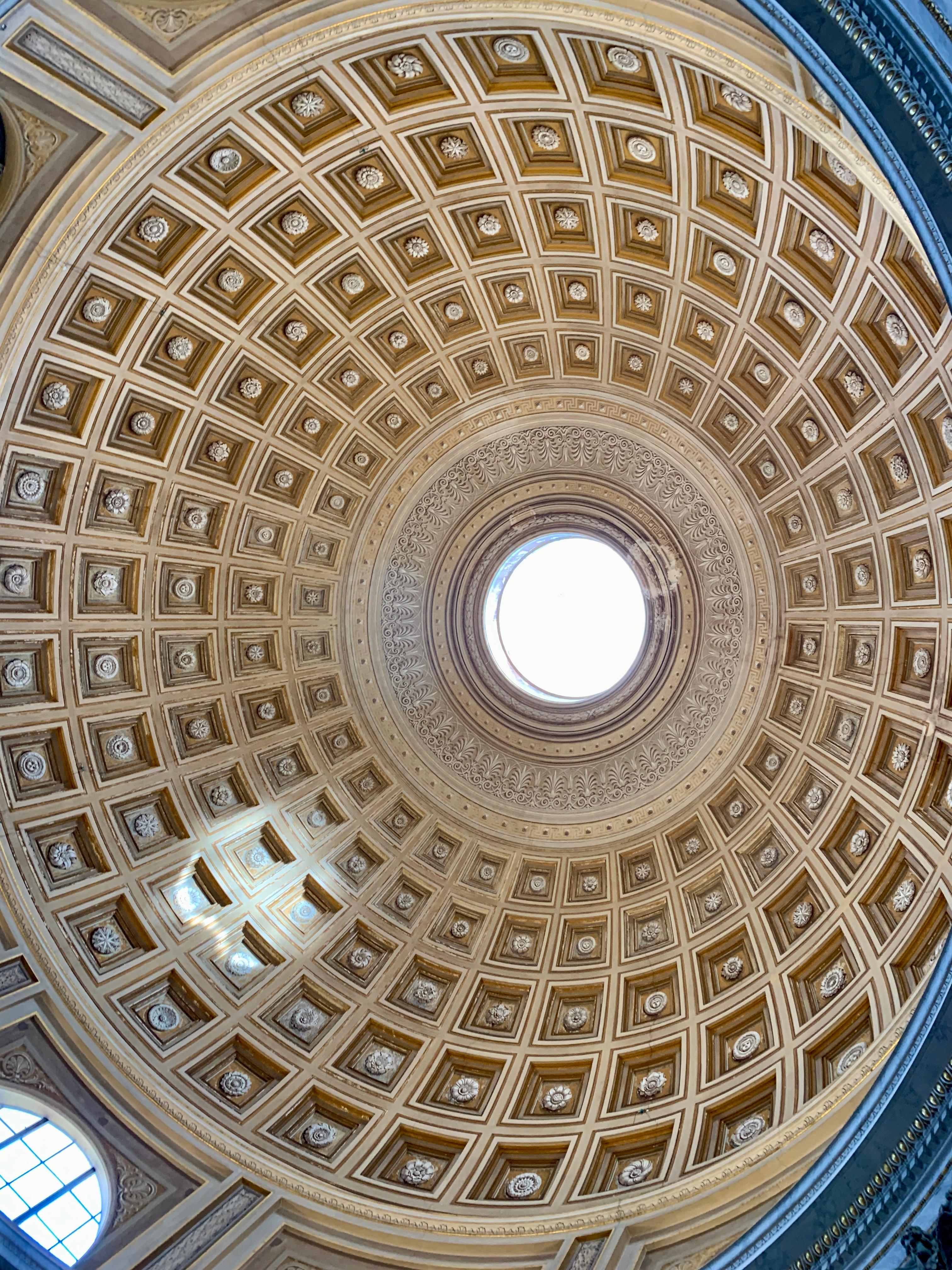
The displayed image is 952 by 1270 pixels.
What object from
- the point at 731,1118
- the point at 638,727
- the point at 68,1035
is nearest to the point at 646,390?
the point at 638,727

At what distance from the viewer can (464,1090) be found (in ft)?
77.9

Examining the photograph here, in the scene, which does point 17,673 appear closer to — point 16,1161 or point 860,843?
point 16,1161

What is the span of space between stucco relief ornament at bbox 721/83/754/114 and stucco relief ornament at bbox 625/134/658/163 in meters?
2.21

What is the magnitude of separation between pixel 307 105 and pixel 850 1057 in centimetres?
2018

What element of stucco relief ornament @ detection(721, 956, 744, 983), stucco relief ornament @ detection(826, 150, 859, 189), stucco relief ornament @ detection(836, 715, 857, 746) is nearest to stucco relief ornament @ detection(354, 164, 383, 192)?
stucco relief ornament @ detection(826, 150, 859, 189)

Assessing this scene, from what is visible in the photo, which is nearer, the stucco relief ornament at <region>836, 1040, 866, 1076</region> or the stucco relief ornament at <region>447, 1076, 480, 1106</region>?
the stucco relief ornament at <region>836, 1040, 866, 1076</region>

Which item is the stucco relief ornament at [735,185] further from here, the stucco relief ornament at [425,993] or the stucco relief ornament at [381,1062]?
the stucco relief ornament at [381,1062]

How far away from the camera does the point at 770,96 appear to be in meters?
14.0

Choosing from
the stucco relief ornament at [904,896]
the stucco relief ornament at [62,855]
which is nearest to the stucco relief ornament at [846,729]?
the stucco relief ornament at [904,896]

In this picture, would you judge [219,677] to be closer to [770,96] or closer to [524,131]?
[524,131]

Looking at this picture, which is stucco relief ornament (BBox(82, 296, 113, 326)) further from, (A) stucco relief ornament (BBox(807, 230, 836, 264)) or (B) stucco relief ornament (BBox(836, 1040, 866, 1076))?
(B) stucco relief ornament (BBox(836, 1040, 866, 1076))

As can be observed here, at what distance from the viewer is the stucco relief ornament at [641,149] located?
18.5m

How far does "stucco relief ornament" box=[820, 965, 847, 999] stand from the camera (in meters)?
20.5

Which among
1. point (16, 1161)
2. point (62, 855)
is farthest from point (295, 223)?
point (16, 1161)
